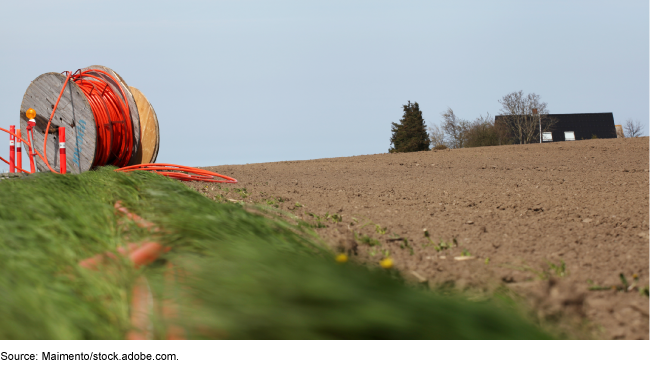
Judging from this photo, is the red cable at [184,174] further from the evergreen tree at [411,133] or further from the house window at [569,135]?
the house window at [569,135]

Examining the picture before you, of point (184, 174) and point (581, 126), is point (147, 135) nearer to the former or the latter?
point (184, 174)

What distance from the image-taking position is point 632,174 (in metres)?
8.63

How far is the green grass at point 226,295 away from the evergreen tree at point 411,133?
92.4 feet

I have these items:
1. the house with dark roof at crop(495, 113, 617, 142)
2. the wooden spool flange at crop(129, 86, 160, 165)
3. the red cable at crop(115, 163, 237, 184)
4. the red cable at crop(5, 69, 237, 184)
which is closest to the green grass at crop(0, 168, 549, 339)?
the red cable at crop(115, 163, 237, 184)

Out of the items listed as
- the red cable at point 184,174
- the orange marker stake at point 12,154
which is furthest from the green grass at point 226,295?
the orange marker stake at point 12,154

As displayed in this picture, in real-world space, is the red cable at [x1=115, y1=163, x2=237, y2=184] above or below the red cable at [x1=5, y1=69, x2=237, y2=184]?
below

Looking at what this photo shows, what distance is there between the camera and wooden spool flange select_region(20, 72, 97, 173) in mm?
8555

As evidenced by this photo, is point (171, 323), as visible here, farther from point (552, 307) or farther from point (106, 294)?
point (552, 307)

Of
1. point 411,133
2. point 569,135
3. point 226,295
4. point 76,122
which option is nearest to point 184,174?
point 76,122

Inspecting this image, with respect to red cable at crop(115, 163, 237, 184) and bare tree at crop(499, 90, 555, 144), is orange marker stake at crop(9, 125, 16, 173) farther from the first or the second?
bare tree at crop(499, 90, 555, 144)

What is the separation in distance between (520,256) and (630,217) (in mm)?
2313

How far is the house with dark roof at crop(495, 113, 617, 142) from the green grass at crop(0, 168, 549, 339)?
137 feet

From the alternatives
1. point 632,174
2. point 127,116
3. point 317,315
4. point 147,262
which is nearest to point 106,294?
point 147,262

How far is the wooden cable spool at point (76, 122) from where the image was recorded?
8.59 metres
